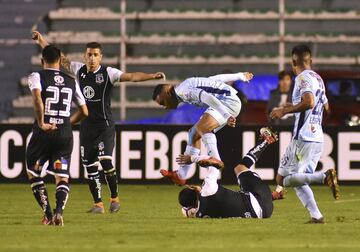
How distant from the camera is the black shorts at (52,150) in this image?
1237cm

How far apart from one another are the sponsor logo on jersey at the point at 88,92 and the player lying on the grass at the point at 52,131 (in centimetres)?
222

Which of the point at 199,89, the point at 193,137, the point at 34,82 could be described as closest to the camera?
the point at 34,82

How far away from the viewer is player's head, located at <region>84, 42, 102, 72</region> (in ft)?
48.0

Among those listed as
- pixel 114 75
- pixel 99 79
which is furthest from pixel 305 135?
pixel 99 79

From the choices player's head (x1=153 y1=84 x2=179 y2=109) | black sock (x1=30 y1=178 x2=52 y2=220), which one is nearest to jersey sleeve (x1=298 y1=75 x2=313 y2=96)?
player's head (x1=153 y1=84 x2=179 y2=109)

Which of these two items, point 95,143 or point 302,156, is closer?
point 302,156

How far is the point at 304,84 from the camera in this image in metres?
12.3

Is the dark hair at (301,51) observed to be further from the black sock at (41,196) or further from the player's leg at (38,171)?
the black sock at (41,196)

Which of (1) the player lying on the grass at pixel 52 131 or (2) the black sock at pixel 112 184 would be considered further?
(2) the black sock at pixel 112 184

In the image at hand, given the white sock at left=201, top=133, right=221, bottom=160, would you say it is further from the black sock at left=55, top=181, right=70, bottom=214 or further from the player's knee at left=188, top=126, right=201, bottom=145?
the black sock at left=55, top=181, right=70, bottom=214

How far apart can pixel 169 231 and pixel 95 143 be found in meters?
3.40

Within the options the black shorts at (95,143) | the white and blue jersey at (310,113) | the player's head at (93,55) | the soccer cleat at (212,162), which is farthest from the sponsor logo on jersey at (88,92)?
the white and blue jersey at (310,113)

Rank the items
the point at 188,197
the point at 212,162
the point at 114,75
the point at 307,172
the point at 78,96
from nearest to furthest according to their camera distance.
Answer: the point at 307,172 → the point at 78,96 → the point at 188,197 → the point at 212,162 → the point at 114,75

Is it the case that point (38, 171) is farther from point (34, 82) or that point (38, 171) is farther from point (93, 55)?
point (93, 55)
